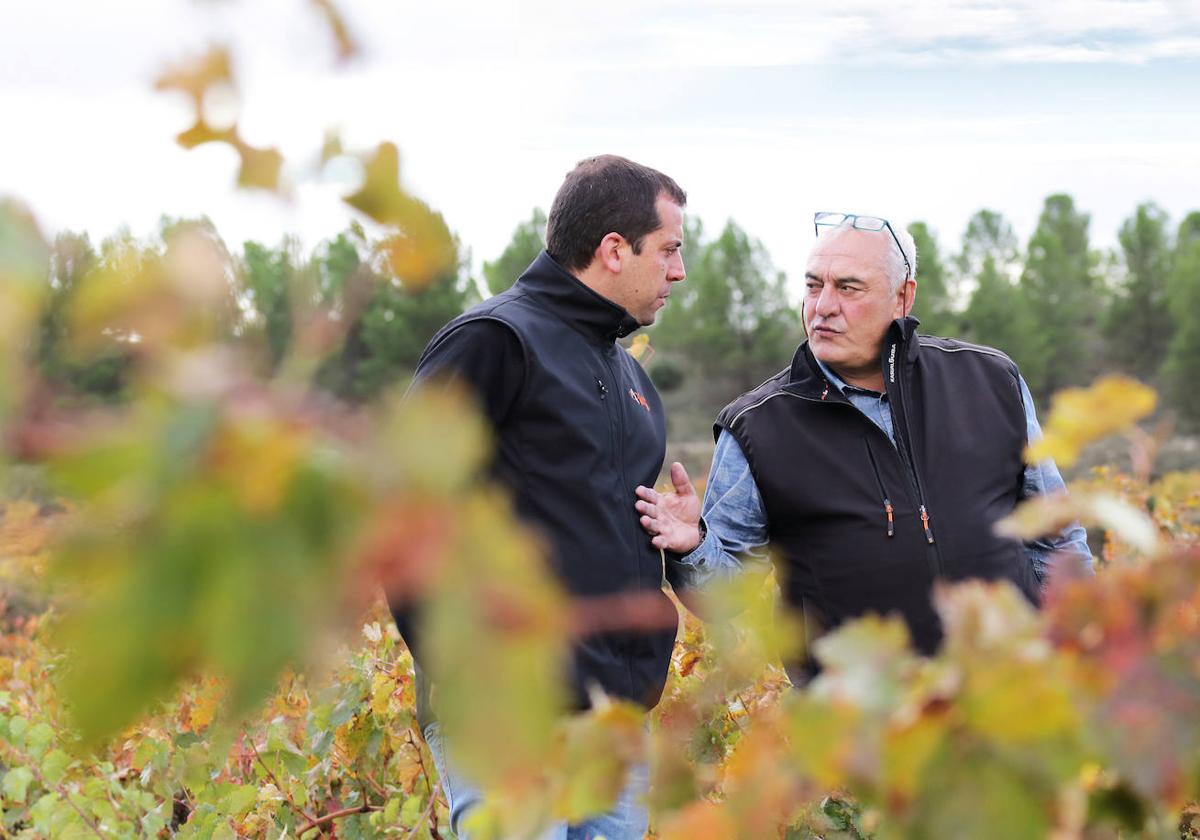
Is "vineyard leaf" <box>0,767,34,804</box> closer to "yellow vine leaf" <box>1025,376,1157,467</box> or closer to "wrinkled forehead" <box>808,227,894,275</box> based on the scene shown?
"wrinkled forehead" <box>808,227,894,275</box>

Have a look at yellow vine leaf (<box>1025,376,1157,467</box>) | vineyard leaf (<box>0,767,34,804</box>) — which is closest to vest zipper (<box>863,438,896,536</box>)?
yellow vine leaf (<box>1025,376,1157,467</box>)

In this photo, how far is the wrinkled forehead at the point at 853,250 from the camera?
9.77 feet

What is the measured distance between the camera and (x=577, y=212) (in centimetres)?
292

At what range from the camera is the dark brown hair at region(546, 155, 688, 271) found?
9.50 feet

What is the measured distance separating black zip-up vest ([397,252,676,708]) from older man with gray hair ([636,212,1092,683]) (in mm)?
97

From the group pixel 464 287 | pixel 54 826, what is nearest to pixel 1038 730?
pixel 54 826

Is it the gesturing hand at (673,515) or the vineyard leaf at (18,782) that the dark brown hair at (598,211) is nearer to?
the gesturing hand at (673,515)

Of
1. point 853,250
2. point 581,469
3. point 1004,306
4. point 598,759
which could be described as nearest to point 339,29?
point 598,759

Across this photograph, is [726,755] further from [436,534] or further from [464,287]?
[464,287]

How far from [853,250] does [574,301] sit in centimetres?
76

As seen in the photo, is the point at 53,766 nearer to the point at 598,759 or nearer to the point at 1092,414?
the point at 598,759

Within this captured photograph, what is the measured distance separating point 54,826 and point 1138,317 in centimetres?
3978

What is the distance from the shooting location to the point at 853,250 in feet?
9.86

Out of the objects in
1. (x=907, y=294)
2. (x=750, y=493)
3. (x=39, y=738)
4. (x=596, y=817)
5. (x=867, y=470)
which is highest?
(x=907, y=294)
